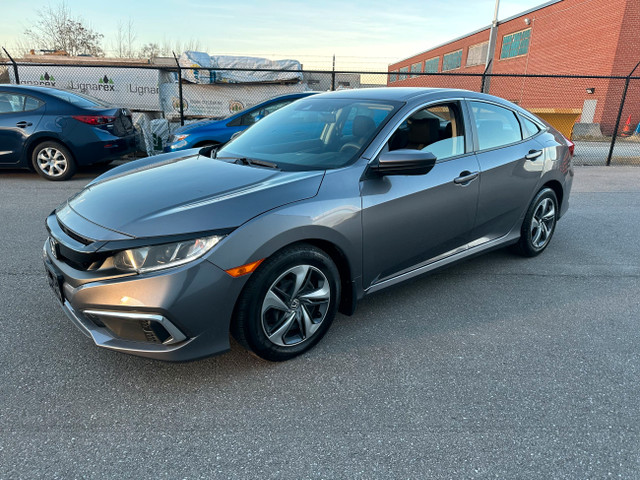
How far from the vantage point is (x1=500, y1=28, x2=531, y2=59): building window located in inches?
1371

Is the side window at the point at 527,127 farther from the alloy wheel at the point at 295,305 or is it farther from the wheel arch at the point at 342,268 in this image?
the alloy wheel at the point at 295,305

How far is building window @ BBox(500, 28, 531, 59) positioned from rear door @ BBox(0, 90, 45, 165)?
36.1 m

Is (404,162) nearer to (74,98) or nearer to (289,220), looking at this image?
(289,220)

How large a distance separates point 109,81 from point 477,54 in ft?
124

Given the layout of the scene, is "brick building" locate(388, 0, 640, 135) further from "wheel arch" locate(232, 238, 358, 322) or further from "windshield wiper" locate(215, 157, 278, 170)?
"wheel arch" locate(232, 238, 358, 322)

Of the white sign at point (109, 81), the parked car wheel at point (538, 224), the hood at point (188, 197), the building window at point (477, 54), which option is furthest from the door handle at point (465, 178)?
the building window at point (477, 54)

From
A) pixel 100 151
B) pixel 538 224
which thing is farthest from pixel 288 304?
pixel 100 151

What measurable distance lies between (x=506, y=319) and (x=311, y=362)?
59.6 inches

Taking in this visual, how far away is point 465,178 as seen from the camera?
11.1ft

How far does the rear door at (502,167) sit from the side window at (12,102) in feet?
23.7

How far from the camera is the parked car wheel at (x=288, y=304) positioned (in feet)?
8.01

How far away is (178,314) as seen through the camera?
7.23 ft

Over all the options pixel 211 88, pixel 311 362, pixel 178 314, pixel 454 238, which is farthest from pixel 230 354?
pixel 211 88

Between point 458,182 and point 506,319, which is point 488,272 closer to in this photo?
point 506,319
